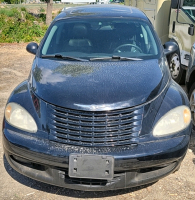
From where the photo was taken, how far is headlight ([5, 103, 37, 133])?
2914mm

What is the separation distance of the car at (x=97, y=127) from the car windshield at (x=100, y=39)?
1.64 feet

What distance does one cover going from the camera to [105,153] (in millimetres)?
2666

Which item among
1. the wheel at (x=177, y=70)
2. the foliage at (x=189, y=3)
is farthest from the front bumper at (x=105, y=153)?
the foliage at (x=189, y=3)

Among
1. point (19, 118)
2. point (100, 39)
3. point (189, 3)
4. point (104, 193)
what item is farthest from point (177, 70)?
point (19, 118)

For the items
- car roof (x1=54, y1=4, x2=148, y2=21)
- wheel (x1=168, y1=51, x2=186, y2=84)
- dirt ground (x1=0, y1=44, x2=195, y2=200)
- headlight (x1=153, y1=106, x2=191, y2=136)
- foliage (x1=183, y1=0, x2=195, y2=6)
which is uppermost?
car roof (x1=54, y1=4, x2=148, y2=21)

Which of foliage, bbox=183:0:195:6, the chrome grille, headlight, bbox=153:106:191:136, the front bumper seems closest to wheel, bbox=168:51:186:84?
foliage, bbox=183:0:195:6

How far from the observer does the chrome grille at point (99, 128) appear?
2.73 m

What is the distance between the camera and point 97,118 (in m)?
2.73

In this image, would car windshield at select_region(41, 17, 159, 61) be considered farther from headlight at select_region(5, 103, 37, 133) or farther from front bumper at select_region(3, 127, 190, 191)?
front bumper at select_region(3, 127, 190, 191)

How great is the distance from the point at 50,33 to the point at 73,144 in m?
2.12

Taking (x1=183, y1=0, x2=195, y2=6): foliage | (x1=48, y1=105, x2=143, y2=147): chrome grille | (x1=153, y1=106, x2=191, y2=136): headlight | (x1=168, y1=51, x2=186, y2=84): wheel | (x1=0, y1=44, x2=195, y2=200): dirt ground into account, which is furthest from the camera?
(x1=168, y1=51, x2=186, y2=84): wheel

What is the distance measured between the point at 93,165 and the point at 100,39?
6.45ft

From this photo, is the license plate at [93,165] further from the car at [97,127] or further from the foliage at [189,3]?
the foliage at [189,3]

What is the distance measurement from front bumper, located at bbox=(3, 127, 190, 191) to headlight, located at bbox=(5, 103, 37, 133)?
85 millimetres
